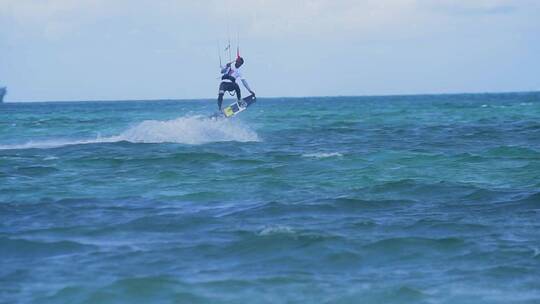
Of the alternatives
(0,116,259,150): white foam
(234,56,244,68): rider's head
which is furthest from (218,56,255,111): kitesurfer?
(0,116,259,150): white foam

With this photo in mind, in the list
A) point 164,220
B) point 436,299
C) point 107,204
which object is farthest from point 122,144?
point 436,299

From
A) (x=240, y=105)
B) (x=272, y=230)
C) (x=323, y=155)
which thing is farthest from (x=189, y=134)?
(x=272, y=230)

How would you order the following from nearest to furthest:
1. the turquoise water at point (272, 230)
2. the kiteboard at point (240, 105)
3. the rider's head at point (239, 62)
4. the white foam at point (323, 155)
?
1. the turquoise water at point (272, 230)
2. the rider's head at point (239, 62)
3. the white foam at point (323, 155)
4. the kiteboard at point (240, 105)

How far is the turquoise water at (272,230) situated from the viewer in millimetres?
9703

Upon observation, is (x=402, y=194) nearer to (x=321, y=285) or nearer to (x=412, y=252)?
(x=412, y=252)

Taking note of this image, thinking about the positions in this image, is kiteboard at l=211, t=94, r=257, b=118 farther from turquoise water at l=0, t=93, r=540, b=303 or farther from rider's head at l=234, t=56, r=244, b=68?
turquoise water at l=0, t=93, r=540, b=303

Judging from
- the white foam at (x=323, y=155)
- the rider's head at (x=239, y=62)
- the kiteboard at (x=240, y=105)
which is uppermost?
the rider's head at (x=239, y=62)

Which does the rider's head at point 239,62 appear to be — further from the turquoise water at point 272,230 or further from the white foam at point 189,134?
the white foam at point 189,134

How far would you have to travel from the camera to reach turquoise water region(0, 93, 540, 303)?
9.70 metres

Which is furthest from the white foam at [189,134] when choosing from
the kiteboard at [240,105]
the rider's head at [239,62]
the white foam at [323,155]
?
the rider's head at [239,62]

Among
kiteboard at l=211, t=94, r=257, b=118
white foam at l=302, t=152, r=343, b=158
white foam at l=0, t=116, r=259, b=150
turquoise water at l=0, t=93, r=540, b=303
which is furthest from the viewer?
white foam at l=0, t=116, r=259, b=150

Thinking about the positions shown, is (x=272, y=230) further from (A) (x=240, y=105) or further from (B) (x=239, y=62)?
(A) (x=240, y=105)

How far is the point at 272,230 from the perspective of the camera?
41.4 ft

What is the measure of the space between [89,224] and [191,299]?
4848mm
